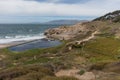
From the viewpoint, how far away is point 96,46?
6306 cm

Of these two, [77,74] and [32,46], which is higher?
[77,74]

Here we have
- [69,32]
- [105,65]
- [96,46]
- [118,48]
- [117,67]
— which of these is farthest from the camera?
[69,32]

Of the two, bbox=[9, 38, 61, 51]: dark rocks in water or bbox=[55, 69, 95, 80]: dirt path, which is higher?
bbox=[55, 69, 95, 80]: dirt path

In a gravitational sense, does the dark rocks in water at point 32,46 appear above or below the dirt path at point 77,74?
below

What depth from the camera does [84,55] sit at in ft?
167

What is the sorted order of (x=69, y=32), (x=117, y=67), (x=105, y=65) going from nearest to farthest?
1. (x=117, y=67)
2. (x=105, y=65)
3. (x=69, y=32)

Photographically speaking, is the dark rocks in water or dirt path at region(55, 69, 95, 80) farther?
the dark rocks in water

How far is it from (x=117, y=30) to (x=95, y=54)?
32.8 metres

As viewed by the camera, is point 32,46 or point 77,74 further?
point 32,46

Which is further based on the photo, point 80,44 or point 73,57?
point 80,44

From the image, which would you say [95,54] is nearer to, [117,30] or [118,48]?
[118,48]

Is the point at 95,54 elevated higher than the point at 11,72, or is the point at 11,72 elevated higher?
the point at 11,72

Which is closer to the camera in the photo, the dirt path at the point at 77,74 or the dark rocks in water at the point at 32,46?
the dirt path at the point at 77,74

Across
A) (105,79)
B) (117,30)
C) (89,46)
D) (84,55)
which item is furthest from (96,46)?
(105,79)
